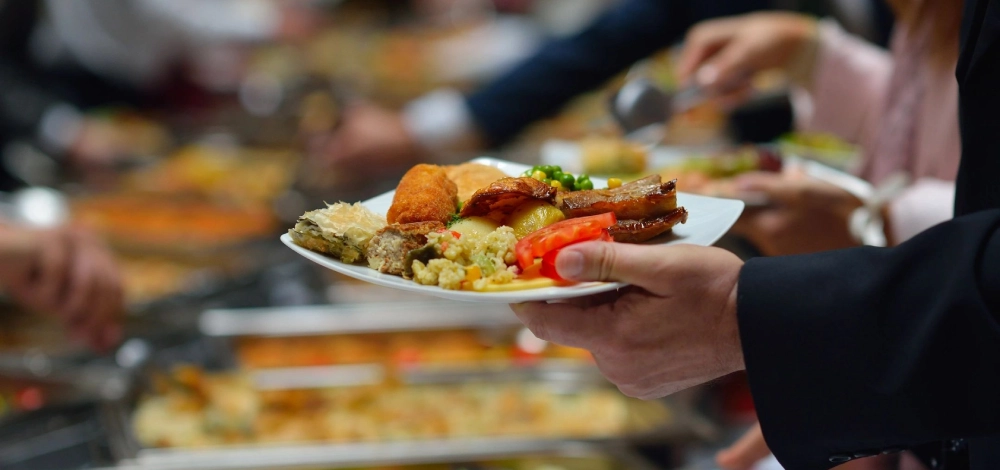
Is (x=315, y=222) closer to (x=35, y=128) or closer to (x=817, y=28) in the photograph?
(x=817, y=28)

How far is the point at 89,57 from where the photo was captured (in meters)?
5.45

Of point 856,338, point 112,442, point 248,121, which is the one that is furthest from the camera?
point 248,121

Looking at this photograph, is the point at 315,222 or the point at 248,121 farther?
the point at 248,121

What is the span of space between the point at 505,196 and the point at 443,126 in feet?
9.70

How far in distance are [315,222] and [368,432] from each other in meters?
1.37

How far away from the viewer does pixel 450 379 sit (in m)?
2.66

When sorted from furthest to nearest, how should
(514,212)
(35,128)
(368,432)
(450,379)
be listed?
(35,128), (450,379), (368,432), (514,212)

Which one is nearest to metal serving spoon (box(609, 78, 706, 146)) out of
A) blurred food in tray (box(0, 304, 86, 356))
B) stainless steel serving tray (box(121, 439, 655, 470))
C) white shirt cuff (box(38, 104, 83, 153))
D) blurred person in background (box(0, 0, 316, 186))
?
stainless steel serving tray (box(121, 439, 655, 470))

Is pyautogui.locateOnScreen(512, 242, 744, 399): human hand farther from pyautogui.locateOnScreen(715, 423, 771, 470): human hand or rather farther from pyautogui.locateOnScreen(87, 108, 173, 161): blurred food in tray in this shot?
pyautogui.locateOnScreen(87, 108, 173, 161): blurred food in tray

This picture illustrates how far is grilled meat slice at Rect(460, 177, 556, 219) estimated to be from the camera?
112cm

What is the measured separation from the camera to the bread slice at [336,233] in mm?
1131

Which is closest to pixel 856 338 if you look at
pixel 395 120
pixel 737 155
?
pixel 737 155

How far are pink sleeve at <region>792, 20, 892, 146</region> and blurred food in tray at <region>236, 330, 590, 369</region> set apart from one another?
1.16 meters

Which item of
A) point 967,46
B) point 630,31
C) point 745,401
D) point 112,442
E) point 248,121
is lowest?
point 745,401
